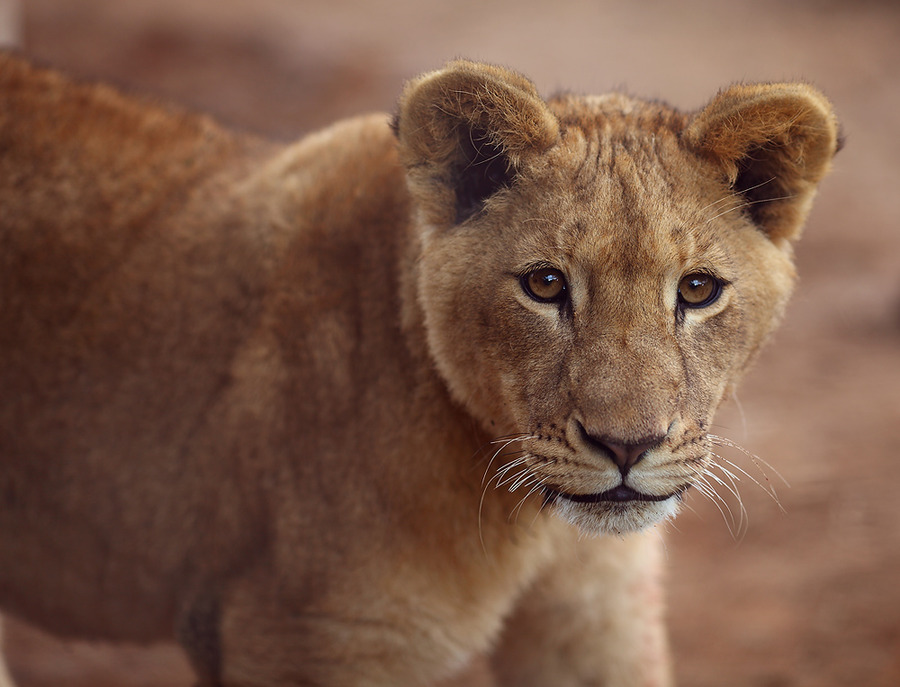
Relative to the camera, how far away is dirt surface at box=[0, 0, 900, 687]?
17.7 feet

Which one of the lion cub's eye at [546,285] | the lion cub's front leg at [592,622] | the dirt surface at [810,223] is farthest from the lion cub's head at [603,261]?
the dirt surface at [810,223]

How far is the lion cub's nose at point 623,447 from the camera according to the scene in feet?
8.32

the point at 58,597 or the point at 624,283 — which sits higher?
the point at 624,283

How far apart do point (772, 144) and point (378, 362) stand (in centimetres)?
141

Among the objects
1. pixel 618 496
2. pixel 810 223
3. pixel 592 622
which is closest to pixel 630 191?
pixel 618 496

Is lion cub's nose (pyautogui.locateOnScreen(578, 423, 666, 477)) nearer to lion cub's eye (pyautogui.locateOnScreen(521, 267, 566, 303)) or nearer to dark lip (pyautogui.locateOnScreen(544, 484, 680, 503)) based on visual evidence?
dark lip (pyautogui.locateOnScreen(544, 484, 680, 503))

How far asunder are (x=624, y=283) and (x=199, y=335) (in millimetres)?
1640

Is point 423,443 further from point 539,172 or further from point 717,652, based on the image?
point 717,652

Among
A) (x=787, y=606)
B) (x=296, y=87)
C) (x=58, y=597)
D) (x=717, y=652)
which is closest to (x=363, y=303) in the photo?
(x=58, y=597)

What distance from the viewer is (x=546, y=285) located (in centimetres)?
281

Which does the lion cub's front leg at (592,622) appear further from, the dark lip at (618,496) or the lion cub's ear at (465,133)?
the lion cub's ear at (465,133)

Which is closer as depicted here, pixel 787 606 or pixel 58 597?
pixel 58 597

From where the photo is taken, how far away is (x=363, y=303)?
130 inches

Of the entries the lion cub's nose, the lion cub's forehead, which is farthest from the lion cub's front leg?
the lion cub's forehead
